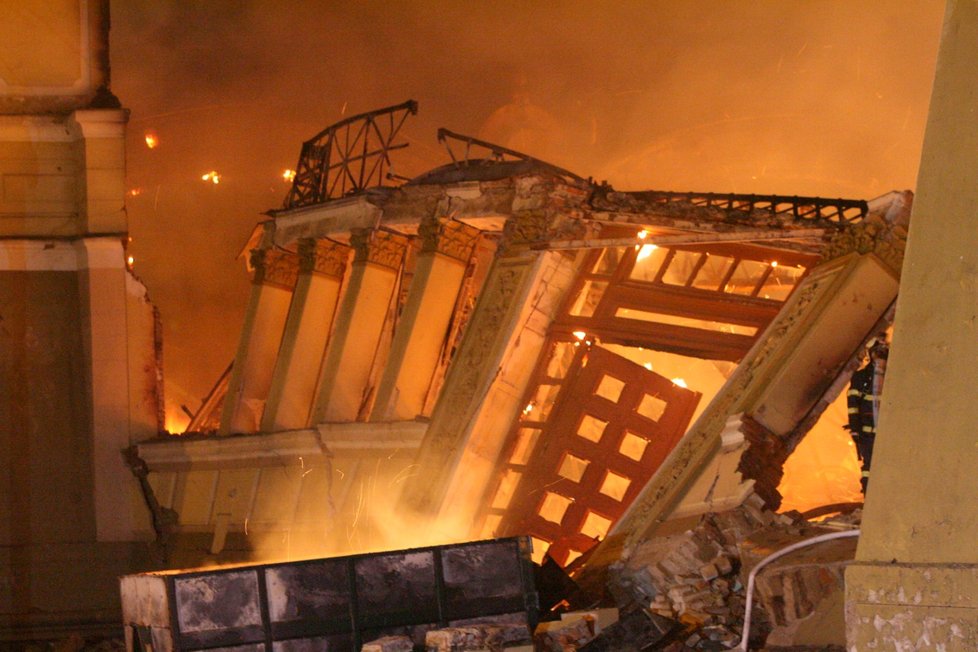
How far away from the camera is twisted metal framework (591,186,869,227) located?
1270 centimetres

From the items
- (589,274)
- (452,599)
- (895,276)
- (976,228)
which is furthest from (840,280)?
(976,228)

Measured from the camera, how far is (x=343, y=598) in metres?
8.80

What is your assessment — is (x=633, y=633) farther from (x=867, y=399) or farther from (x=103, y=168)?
(x=103, y=168)

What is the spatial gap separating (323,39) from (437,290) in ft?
→ 46.2

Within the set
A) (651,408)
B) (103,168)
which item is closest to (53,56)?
(103,168)

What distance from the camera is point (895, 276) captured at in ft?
38.6

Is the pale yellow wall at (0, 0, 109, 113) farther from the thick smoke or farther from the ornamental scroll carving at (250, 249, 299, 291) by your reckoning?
the thick smoke

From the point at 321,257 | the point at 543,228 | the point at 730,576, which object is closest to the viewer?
the point at 730,576

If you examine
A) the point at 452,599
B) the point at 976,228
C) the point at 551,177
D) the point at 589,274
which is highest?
the point at 551,177

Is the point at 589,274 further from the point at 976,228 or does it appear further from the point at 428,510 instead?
the point at 976,228

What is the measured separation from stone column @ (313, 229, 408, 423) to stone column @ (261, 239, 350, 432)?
0.82m

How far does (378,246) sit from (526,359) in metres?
3.23

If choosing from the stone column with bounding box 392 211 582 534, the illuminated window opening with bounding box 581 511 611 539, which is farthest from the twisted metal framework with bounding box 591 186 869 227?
the illuminated window opening with bounding box 581 511 611 539

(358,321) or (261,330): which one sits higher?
(261,330)
